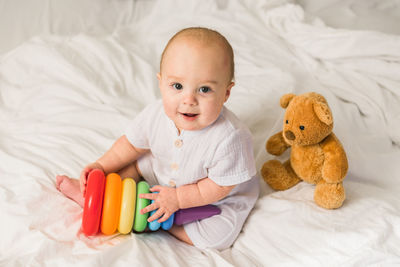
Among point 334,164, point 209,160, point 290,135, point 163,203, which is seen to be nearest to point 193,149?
point 209,160

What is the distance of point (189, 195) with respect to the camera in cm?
112

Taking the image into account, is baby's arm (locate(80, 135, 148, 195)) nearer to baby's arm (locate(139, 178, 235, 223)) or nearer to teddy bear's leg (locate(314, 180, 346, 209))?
baby's arm (locate(139, 178, 235, 223))

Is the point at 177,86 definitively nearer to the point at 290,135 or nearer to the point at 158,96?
the point at 290,135

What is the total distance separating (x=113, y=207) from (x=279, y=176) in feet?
1.62

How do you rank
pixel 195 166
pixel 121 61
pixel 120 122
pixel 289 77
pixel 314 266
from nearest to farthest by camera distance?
pixel 314 266, pixel 195 166, pixel 120 122, pixel 289 77, pixel 121 61

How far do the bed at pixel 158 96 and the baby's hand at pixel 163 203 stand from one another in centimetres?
7

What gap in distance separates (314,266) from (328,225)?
0.40ft

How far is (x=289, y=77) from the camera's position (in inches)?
61.4

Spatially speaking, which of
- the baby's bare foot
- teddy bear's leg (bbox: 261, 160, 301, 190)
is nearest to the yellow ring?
the baby's bare foot

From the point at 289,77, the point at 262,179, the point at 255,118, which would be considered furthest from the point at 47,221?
the point at 289,77

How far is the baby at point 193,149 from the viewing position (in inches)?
38.3

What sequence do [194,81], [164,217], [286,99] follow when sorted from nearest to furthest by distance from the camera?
[194,81]
[164,217]
[286,99]

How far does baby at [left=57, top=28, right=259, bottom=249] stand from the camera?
38.3 inches

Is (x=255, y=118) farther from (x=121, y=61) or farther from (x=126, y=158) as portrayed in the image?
(x=121, y=61)
